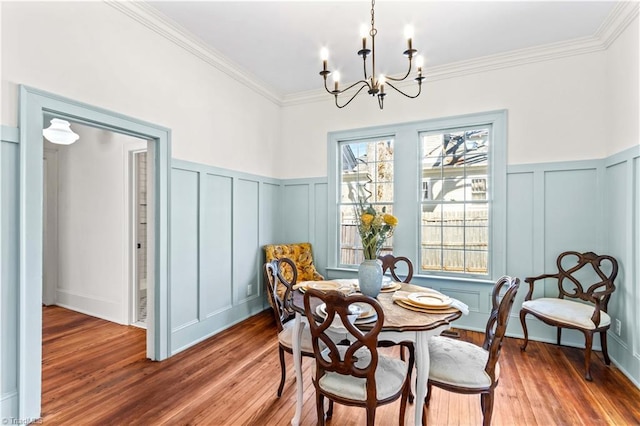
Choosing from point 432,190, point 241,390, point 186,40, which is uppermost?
point 186,40

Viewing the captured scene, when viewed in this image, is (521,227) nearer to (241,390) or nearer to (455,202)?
(455,202)

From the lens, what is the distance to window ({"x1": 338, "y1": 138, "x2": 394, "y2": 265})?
413 cm

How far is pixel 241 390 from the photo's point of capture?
2.40 m

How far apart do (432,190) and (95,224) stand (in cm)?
442

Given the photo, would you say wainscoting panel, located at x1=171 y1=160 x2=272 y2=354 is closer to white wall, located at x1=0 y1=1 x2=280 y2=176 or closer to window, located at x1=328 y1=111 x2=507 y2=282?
white wall, located at x1=0 y1=1 x2=280 y2=176

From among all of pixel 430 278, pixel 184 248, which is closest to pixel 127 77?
pixel 184 248

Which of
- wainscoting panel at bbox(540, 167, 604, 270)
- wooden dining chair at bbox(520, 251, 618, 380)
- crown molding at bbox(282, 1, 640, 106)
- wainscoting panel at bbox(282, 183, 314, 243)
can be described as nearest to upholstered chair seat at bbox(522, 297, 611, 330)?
wooden dining chair at bbox(520, 251, 618, 380)

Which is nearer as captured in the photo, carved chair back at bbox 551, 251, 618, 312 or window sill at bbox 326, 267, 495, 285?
carved chair back at bbox 551, 251, 618, 312

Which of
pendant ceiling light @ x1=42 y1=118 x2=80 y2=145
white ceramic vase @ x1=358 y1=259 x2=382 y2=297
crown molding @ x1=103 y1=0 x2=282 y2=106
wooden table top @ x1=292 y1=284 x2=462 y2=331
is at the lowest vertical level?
wooden table top @ x1=292 y1=284 x2=462 y2=331

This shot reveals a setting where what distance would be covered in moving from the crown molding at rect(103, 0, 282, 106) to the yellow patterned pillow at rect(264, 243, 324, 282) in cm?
217

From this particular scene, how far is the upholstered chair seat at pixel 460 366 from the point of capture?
68.7 inches

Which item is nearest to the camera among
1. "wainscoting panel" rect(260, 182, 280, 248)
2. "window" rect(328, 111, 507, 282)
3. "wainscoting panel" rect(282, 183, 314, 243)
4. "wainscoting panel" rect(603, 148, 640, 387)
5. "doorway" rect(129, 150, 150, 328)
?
"wainscoting panel" rect(603, 148, 640, 387)

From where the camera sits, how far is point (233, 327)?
3689 mm

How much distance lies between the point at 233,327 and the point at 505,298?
9.91 feet
